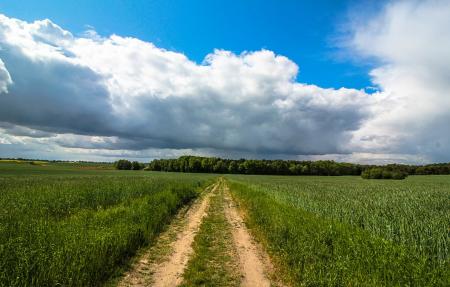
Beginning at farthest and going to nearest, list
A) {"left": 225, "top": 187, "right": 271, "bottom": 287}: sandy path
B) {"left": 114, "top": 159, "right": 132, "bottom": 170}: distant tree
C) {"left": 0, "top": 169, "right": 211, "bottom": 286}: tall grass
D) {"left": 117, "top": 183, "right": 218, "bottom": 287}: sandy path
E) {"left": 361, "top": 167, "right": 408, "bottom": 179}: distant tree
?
1. {"left": 114, "top": 159, "right": 132, "bottom": 170}: distant tree
2. {"left": 361, "top": 167, "right": 408, "bottom": 179}: distant tree
3. {"left": 225, "top": 187, "right": 271, "bottom": 287}: sandy path
4. {"left": 117, "top": 183, "right": 218, "bottom": 287}: sandy path
5. {"left": 0, "top": 169, "right": 211, "bottom": 286}: tall grass

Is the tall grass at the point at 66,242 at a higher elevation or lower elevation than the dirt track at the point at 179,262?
higher

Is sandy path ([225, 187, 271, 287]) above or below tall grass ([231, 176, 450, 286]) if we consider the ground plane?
below

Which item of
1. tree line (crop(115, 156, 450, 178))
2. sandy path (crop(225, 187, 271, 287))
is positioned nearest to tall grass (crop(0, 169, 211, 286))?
sandy path (crop(225, 187, 271, 287))

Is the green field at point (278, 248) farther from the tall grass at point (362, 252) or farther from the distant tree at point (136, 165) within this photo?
the distant tree at point (136, 165)

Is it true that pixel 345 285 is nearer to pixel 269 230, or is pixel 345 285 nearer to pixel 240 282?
pixel 240 282

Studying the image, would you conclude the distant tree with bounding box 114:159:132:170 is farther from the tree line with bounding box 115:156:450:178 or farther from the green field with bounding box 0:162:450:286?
the green field with bounding box 0:162:450:286

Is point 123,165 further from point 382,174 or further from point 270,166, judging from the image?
point 382,174

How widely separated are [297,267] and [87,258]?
579 cm

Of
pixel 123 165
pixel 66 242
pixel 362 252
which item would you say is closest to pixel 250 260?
pixel 362 252

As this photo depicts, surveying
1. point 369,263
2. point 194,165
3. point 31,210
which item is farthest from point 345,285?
point 194,165

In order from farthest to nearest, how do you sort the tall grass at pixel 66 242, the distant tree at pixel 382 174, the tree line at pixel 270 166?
the tree line at pixel 270 166
the distant tree at pixel 382 174
the tall grass at pixel 66 242

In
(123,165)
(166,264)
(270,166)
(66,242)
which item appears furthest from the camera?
(123,165)

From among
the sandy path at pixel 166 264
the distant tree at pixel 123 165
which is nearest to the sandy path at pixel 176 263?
the sandy path at pixel 166 264

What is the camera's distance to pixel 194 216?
1781 centimetres
